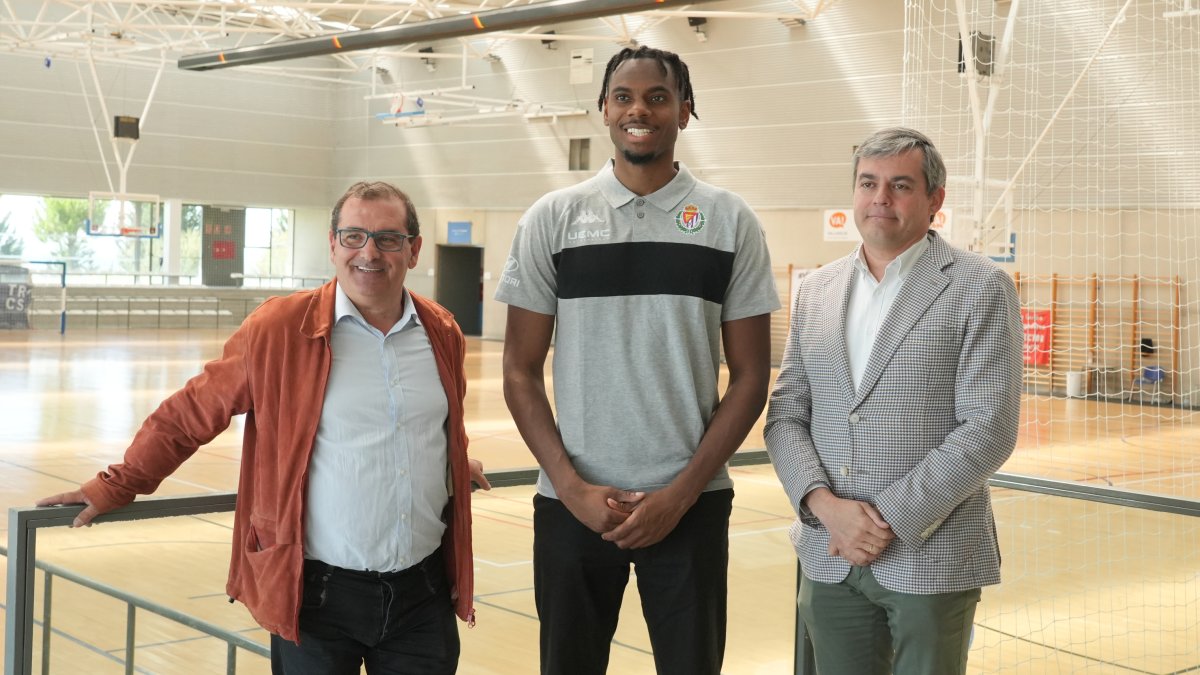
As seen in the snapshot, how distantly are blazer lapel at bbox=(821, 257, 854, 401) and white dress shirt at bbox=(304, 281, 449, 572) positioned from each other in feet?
2.92

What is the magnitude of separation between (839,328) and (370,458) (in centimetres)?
108

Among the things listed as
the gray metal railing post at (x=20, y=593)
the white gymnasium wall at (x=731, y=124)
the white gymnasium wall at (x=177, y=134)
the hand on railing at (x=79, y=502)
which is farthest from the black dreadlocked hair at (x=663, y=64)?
the white gymnasium wall at (x=177, y=134)

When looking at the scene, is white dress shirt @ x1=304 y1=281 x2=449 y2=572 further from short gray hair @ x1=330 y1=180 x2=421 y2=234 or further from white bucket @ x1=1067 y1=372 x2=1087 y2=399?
white bucket @ x1=1067 y1=372 x2=1087 y2=399

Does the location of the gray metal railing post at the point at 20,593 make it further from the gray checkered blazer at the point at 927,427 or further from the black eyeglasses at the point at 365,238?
the gray checkered blazer at the point at 927,427

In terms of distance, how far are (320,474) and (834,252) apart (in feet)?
67.2

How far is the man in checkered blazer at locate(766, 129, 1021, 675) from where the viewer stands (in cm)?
257

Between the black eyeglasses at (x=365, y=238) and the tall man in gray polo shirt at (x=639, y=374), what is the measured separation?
25 centimetres

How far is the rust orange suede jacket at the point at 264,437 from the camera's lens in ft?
8.38

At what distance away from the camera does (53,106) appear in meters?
28.7

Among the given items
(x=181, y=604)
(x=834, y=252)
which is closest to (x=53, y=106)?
(x=834, y=252)

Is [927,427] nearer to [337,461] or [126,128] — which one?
[337,461]

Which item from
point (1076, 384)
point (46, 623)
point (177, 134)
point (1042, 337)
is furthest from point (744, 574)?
point (177, 134)

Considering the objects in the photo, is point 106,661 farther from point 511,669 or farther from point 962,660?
point 962,660

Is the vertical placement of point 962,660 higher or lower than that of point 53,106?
lower
